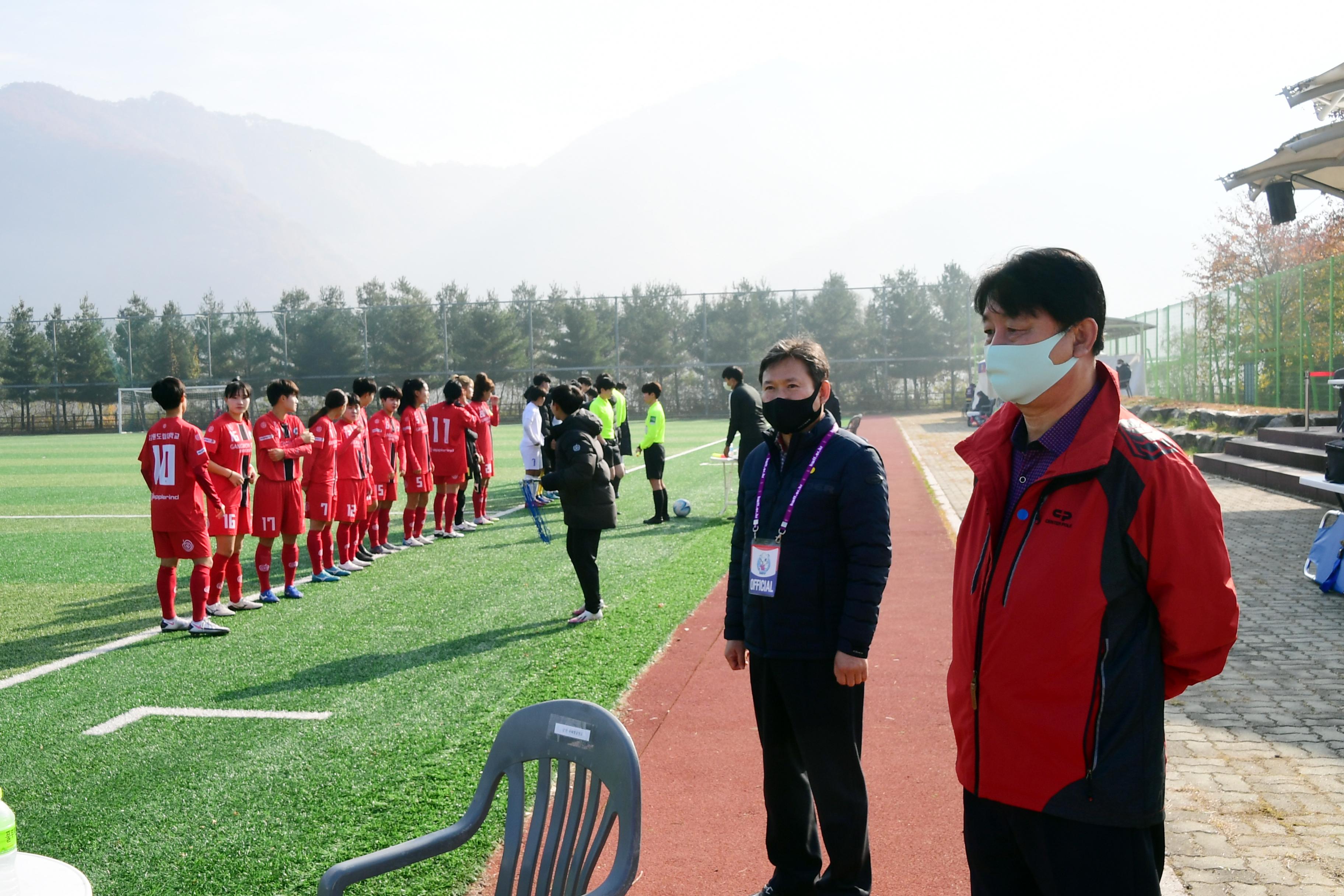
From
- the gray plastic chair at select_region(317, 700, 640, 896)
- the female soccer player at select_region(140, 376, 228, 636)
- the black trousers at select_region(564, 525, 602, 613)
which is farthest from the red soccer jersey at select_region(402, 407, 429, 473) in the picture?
the gray plastic chair at select_region(317, 700, 640, 896)

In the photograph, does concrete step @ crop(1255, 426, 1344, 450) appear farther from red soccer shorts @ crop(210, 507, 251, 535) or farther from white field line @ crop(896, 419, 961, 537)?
red soccer shorts @ crop(210, 507, 251, 535)

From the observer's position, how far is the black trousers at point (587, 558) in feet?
24.4

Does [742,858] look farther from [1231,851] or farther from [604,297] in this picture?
[604,297]

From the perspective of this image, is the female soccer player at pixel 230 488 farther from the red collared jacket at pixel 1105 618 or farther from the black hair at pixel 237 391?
the red collared jacket at pixel 1105 618

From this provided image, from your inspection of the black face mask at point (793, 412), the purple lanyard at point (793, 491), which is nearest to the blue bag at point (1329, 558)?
the purple lanyard at point (793, 491)

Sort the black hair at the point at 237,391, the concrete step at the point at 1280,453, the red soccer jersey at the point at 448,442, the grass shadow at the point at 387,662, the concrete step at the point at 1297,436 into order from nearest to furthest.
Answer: the grass shadow at the point at 387,662, the black hair at the point at 237,391, the red soccer jersey at the point at 448,442, the concrete step at the point at 1280,453, the concrete step at the point at 1297,436

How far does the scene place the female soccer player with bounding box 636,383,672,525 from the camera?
1352 cm

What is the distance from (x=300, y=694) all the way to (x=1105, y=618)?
5.35m

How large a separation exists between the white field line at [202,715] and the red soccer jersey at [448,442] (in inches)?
272

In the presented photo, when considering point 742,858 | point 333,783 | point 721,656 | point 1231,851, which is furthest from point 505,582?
point 1231,851

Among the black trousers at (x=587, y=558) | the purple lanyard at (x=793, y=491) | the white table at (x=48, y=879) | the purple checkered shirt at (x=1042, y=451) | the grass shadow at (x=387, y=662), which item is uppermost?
the purple checkered shirt at (x=1042, y=451)

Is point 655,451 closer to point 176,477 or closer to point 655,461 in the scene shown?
point 655,461

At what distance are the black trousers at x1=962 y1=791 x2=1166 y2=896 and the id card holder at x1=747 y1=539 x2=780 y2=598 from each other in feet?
4.44

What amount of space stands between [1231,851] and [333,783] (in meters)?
3.87
